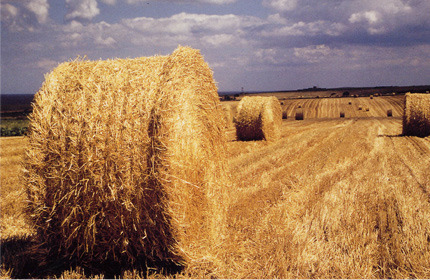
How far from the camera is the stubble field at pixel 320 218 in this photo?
12.2 feet

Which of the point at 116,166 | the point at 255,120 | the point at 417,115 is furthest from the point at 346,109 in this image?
the point at 116,166

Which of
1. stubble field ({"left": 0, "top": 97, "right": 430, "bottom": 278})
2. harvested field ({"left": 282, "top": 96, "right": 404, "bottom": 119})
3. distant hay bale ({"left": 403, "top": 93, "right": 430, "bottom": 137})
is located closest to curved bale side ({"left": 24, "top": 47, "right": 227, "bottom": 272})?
stubble field ({"left": 0, "top": 97, "right": 430, "bottom": 278})

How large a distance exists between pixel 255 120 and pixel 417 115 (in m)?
7.40

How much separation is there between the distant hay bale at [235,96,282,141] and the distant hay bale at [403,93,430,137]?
240 inches

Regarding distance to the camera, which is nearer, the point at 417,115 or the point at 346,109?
the point at 417,115

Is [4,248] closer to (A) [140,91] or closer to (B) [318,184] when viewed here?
(A) [140,91]

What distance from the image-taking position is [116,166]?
3590 mm

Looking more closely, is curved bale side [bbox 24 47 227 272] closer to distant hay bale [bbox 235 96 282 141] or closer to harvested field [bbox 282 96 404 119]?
distant hay bale [bbox 235 96 282 141]

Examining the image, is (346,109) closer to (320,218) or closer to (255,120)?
(255,120)

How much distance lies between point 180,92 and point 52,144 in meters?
1.60

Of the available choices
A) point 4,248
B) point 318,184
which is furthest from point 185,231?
point 318,184

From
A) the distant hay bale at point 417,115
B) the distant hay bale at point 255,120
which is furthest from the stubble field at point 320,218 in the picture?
the distant hay bale at point 417,115

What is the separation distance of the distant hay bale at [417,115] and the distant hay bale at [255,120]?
20.0 feet

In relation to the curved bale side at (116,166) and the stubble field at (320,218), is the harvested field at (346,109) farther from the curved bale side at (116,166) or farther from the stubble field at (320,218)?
the curved bale side at (116,166)
